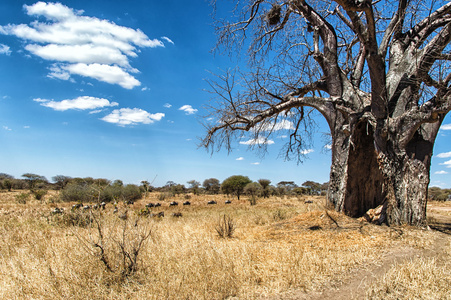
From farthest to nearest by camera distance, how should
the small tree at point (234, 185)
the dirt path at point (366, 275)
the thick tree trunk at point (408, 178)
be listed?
the small tree at point (234, 185) < the thick tree trunk at point (408, 178) < the dirt path at point (366, 275)

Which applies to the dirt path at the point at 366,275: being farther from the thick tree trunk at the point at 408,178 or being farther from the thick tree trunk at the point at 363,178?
the thick tree trunk at the point at 363,178

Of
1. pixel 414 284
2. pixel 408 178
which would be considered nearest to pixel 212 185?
pixel 408 178

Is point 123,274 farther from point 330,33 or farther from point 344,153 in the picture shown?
point 330,33

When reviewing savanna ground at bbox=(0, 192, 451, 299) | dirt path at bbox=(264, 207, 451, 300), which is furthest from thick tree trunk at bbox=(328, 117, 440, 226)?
dirt path at bbox=(264, 207, 451, 300)

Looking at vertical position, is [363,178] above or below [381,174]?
below

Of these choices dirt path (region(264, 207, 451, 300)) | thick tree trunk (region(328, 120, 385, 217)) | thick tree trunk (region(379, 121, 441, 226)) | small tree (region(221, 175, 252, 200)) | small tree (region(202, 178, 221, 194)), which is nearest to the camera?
dirt path (region(264, 207, 451, 300))

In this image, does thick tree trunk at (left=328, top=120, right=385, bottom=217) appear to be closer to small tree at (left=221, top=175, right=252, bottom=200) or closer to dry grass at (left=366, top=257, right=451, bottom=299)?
dry grass at (left=366, top=257, right=451, bottom=299)

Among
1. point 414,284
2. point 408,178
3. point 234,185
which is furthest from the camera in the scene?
point 234,185

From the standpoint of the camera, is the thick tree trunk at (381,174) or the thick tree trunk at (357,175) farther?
the thick tree trunk at (357,175)

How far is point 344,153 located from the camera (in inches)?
293

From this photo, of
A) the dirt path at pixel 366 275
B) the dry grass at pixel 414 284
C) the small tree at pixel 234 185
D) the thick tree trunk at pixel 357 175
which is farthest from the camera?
the small tree at pixel 234 185

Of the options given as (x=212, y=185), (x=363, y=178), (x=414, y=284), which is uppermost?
(x=363, y=178)

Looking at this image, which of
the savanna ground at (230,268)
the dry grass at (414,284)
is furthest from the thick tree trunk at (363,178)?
the dry grass at (414,284)

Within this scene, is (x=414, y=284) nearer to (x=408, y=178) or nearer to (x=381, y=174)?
(x=408, y=178)
